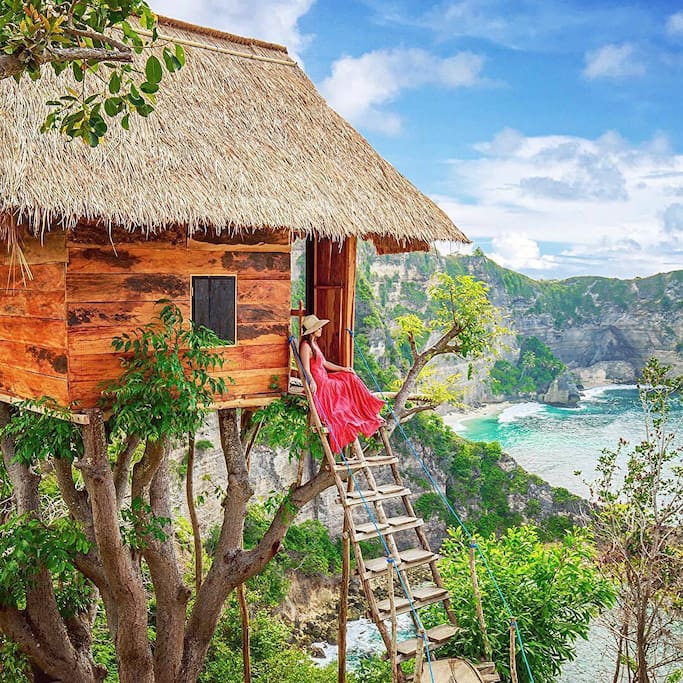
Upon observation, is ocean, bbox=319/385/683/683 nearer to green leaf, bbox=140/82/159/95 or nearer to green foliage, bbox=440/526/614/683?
green foliage, bbox=440/526/614/683

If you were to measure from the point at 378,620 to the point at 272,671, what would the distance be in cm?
604

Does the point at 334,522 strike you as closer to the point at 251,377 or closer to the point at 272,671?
the point at 272,671

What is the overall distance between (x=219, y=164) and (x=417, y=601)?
153 inches

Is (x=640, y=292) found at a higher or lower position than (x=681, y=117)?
lower

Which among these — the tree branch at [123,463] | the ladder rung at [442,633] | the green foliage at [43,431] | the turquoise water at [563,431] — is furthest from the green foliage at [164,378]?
the turquoise water at [563,431]

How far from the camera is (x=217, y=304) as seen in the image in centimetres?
691

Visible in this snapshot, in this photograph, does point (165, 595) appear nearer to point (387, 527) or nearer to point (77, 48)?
point (387, 527)

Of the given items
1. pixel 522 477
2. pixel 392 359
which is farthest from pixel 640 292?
pixel 522 477

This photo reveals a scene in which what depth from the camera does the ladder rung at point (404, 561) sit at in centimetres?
636

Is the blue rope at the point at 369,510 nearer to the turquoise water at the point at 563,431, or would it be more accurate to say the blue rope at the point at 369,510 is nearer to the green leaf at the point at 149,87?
the green leaf at the point at 149,87

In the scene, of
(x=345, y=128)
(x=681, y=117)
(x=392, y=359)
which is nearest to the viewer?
(x=345, y=128)

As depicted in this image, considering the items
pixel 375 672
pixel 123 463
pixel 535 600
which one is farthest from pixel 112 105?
pixel 375 672

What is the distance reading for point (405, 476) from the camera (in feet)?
111

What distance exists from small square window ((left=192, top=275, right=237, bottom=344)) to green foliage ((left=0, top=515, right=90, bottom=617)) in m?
2.17
